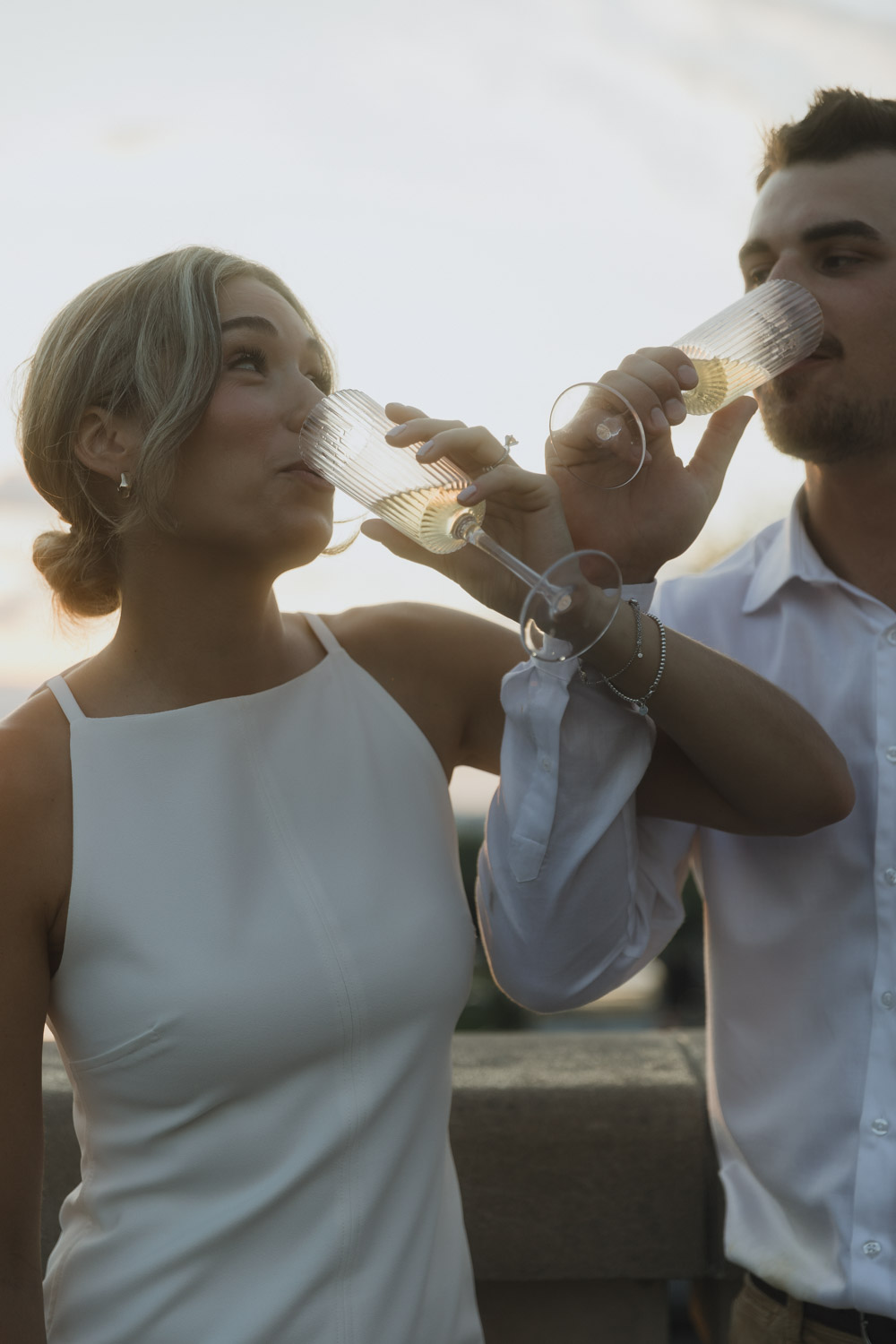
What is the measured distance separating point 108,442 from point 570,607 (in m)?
1.02

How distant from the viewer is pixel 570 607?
1.68 metres

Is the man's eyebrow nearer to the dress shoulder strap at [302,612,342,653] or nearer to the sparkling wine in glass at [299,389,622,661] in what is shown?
the sparkling wine in glass at [299,389,622,661]

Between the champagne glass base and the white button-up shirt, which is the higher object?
the champagne glass base

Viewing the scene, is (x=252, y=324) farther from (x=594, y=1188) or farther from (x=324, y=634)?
(x=594, y=1188)

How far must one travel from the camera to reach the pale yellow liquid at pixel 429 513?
1883 mm

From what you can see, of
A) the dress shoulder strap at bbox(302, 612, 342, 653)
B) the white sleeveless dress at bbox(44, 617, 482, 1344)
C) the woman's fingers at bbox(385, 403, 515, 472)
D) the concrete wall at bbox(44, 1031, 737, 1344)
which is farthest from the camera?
the concrete wall at bbox(44, 1031, 737, 1344)

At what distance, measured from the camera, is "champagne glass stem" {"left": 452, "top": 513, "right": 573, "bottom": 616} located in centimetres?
167

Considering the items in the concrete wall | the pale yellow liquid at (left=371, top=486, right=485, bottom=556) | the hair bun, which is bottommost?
the concrete wall

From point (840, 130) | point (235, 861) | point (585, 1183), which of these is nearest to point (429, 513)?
point (235, 861)

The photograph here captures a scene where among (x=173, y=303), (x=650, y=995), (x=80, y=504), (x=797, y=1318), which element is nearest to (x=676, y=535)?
(x=173, y=303)

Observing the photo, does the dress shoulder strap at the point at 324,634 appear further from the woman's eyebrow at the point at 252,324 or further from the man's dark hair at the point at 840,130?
the man's dark hair at the point at 840,130

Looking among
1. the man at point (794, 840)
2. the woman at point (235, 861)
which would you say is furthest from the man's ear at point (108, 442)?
the man at point (794, 840)

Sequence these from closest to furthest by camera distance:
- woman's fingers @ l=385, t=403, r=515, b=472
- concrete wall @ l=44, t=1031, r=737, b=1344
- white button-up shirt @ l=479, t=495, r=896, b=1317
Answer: woman's fingers @ l=385, t=403, r=515, b=472, white button-up shirt @ l=479, t=495, r=896, b=1317, concrete wall @ l=44, t=1031, r=737, b=1344

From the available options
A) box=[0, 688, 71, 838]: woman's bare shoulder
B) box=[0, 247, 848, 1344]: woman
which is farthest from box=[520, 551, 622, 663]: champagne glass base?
box=[0, 688, 71, 838]: woman's bare shoulder
